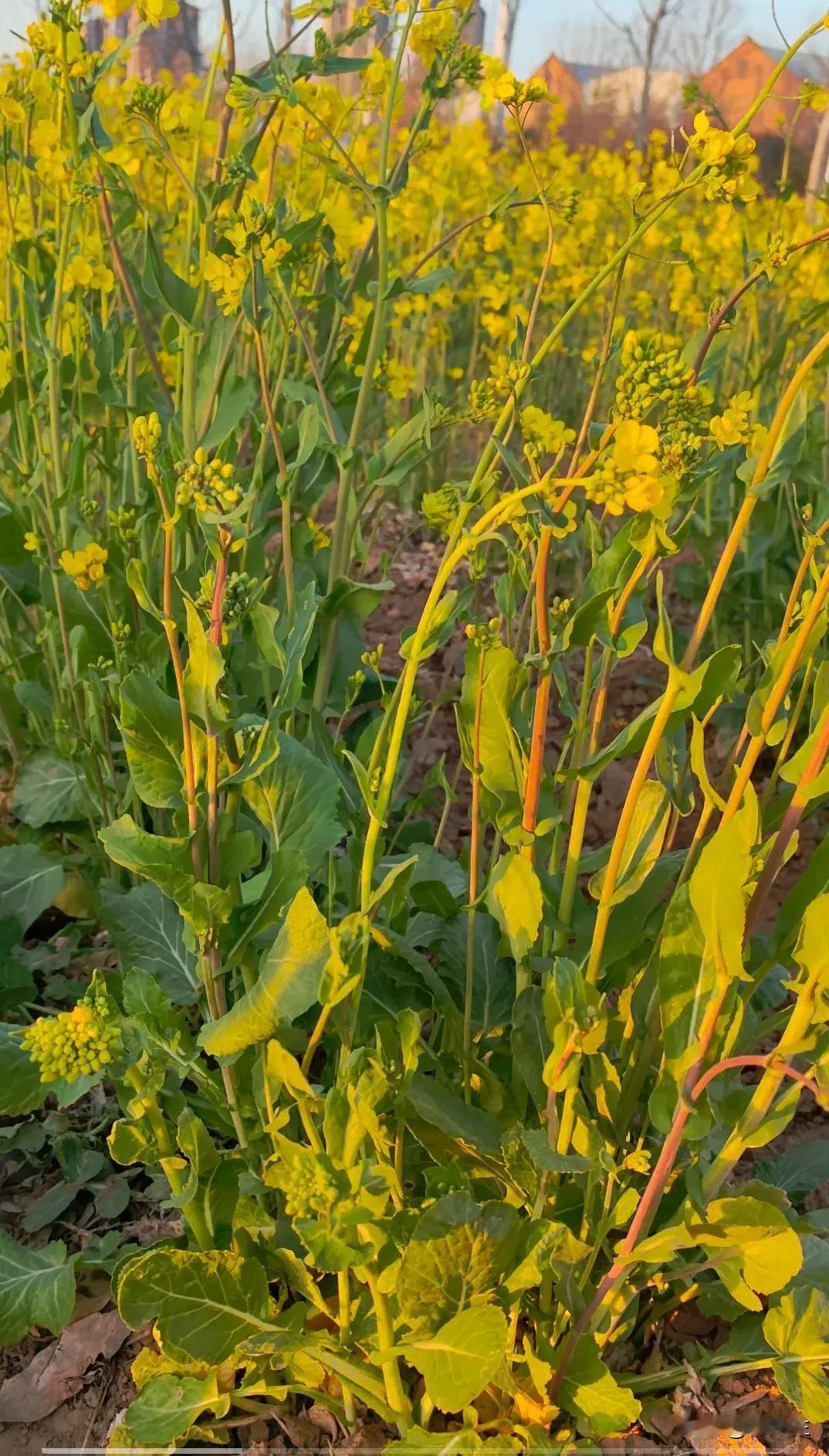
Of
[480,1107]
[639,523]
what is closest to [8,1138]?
[480,1107]

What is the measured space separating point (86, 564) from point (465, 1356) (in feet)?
3.94

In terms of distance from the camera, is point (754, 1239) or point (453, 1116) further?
point (453, 1116)

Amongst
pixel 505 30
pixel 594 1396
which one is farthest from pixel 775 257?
pixel 505 30

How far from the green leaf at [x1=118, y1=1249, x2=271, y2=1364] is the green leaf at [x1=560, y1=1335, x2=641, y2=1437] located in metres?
0.34

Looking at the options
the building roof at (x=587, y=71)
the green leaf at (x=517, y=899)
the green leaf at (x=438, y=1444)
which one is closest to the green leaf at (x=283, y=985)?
the green leaf at (x=517, y=899)

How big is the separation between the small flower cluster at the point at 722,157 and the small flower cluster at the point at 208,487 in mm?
546

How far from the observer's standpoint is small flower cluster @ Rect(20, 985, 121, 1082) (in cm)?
98

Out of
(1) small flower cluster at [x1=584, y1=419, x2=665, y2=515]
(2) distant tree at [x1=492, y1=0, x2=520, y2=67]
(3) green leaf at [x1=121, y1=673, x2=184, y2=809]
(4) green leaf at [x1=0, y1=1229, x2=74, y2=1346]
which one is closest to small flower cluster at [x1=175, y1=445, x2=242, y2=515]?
(3) green leaf at [x1=121, y1=673, x2=184, y2=809]

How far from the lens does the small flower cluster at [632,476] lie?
82cm

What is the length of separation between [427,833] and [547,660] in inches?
35.2

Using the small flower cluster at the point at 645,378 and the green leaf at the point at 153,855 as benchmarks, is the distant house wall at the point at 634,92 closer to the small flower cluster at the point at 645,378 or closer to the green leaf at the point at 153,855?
the small flower cluster at the point at 645,378

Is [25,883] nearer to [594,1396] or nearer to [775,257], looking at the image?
[594,1396]

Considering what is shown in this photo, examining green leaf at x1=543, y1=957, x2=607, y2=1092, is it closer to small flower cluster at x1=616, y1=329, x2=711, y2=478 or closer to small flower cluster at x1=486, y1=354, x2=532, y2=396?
small flower cluster at x1=616, y1=329, x2=711, y2=478

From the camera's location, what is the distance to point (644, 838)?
111 centimetres
